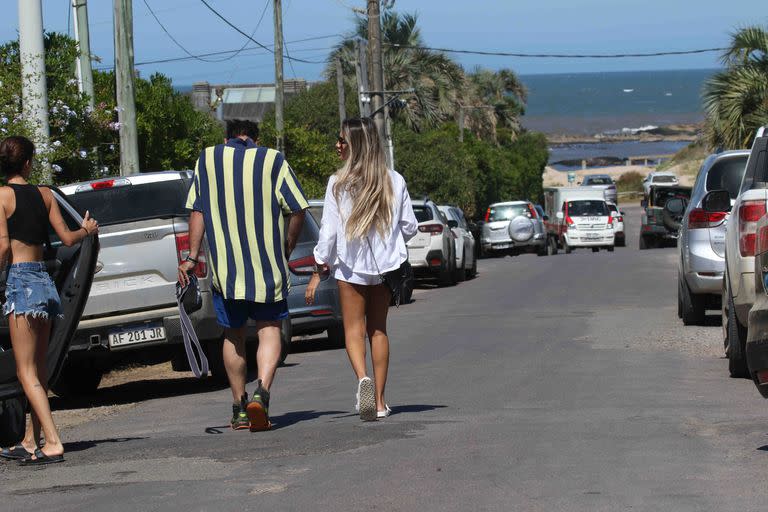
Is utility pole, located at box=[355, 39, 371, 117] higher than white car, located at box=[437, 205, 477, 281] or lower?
higher

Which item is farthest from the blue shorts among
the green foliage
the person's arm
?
the green foliage

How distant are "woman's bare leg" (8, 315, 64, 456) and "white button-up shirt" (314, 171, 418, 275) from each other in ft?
A: 5.79

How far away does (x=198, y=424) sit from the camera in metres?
8.88

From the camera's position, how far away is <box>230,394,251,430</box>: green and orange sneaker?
8195 mm

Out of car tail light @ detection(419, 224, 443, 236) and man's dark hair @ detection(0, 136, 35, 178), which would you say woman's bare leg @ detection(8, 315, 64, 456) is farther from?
car tail light @ detection(419, 224, 443, 236)

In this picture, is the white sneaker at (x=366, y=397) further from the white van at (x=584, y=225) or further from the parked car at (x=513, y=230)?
the white van at (x=584, y=225)

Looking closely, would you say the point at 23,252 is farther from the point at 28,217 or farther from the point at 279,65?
the point at 279,65

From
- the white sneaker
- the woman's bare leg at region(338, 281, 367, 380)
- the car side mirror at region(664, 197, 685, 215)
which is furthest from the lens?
the car side mirror at region(664, 197, 685, 215)

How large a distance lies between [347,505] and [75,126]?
13039mm

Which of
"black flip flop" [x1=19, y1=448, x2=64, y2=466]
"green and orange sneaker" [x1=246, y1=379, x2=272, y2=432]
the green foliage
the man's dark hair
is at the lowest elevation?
the green foliage

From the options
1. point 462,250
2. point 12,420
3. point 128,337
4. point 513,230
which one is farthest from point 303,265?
point 513,230

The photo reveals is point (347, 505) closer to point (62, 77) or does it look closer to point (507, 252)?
point (62, 77)

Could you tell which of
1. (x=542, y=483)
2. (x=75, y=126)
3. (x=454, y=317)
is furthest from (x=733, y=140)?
(x=542, y=483)

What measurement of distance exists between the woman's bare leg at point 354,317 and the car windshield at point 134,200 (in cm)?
309
